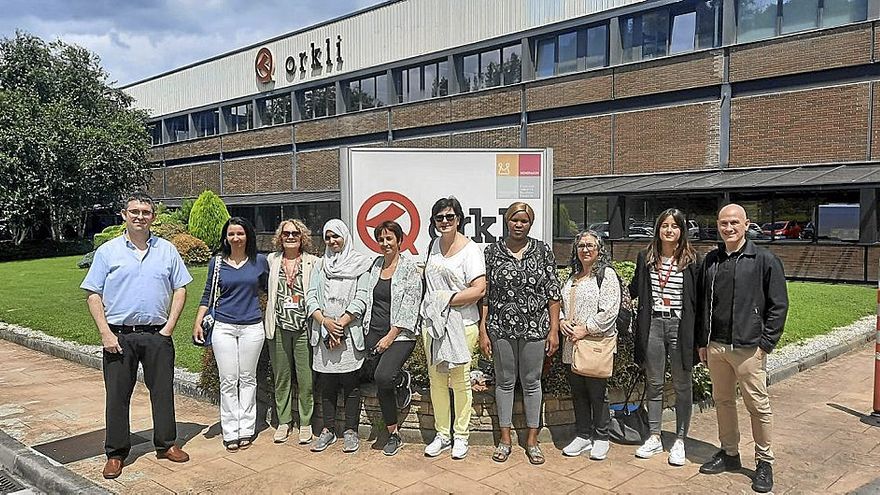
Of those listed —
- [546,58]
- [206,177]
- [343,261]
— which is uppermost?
[546,58]

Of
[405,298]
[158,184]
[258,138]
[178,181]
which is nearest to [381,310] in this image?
[405,298]

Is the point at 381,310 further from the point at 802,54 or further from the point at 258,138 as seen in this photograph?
the point at 258,138

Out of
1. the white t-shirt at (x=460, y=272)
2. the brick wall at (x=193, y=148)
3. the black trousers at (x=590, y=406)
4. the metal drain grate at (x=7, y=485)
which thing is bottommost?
the metal drain grate at (x=7, y=485)

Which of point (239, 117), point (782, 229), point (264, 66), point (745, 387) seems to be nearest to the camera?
point (745, 387)

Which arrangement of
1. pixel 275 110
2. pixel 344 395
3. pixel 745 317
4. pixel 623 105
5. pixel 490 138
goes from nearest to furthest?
pixel 745 317 → pixel 344 395 → pixel 623 105 → pixel 490 138 → pixel 275 110

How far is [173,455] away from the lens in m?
5.23

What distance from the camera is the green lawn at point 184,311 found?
9.97 meters

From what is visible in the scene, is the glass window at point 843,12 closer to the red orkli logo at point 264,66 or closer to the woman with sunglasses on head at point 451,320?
the woman with sunglasses on head at point 451,320

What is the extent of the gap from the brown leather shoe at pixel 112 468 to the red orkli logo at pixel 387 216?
10.7ft

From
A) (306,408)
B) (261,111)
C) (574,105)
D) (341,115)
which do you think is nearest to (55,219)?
(261,111)

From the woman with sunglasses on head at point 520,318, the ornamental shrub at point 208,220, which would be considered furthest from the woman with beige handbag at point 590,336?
the ornamental shrub at point 208,220

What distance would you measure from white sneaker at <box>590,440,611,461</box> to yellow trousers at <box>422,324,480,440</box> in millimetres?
962

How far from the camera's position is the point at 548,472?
4.81 meters

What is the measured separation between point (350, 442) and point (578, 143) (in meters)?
19.9
